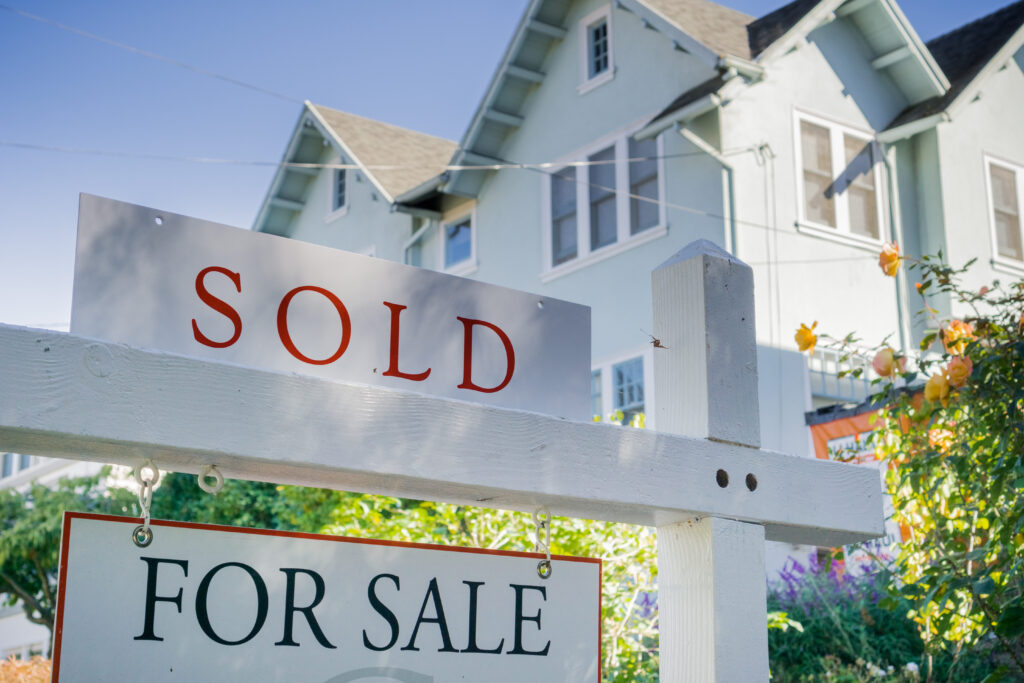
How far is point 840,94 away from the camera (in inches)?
540

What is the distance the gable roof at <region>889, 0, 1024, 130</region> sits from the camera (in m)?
13.8

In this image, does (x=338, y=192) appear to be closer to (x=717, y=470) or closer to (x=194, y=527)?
(x=717, y=470)

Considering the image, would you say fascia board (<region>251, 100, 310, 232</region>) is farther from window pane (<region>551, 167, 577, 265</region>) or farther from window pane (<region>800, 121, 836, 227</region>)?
window pane (<region>800, 121, 836, 227</region>)

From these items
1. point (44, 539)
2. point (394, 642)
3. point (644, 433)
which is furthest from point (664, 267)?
point (44, 539)

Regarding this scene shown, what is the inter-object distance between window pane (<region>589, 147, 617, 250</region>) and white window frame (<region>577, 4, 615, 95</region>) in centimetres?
99

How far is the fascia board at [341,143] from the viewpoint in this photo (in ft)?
56.5

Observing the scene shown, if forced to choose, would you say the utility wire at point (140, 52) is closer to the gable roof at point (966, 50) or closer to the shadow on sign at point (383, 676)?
the gable roof at point (966, 50)

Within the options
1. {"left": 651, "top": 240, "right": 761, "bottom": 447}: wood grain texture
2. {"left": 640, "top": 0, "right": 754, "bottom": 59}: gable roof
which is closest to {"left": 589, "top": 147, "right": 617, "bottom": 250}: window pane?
{"left": 640, "top": 0, "right": 754, "bottom": 59}: gable roof

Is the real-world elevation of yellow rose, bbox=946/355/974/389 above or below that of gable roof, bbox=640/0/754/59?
below

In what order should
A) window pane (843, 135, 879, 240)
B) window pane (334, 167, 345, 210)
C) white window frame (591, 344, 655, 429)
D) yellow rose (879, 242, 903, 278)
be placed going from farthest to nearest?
window pane (334, 167, 345, 210) → window pane (843, 135, 879, 240) → white window frame (591, 344, 655, 429) → yellow rose (879, 242, 903, 278)

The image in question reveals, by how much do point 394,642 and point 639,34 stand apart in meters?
12.6

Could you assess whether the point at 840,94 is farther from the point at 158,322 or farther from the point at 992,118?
the point at 158,322

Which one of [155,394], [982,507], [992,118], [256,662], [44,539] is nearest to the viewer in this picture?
[155,394]

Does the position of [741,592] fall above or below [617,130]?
below
